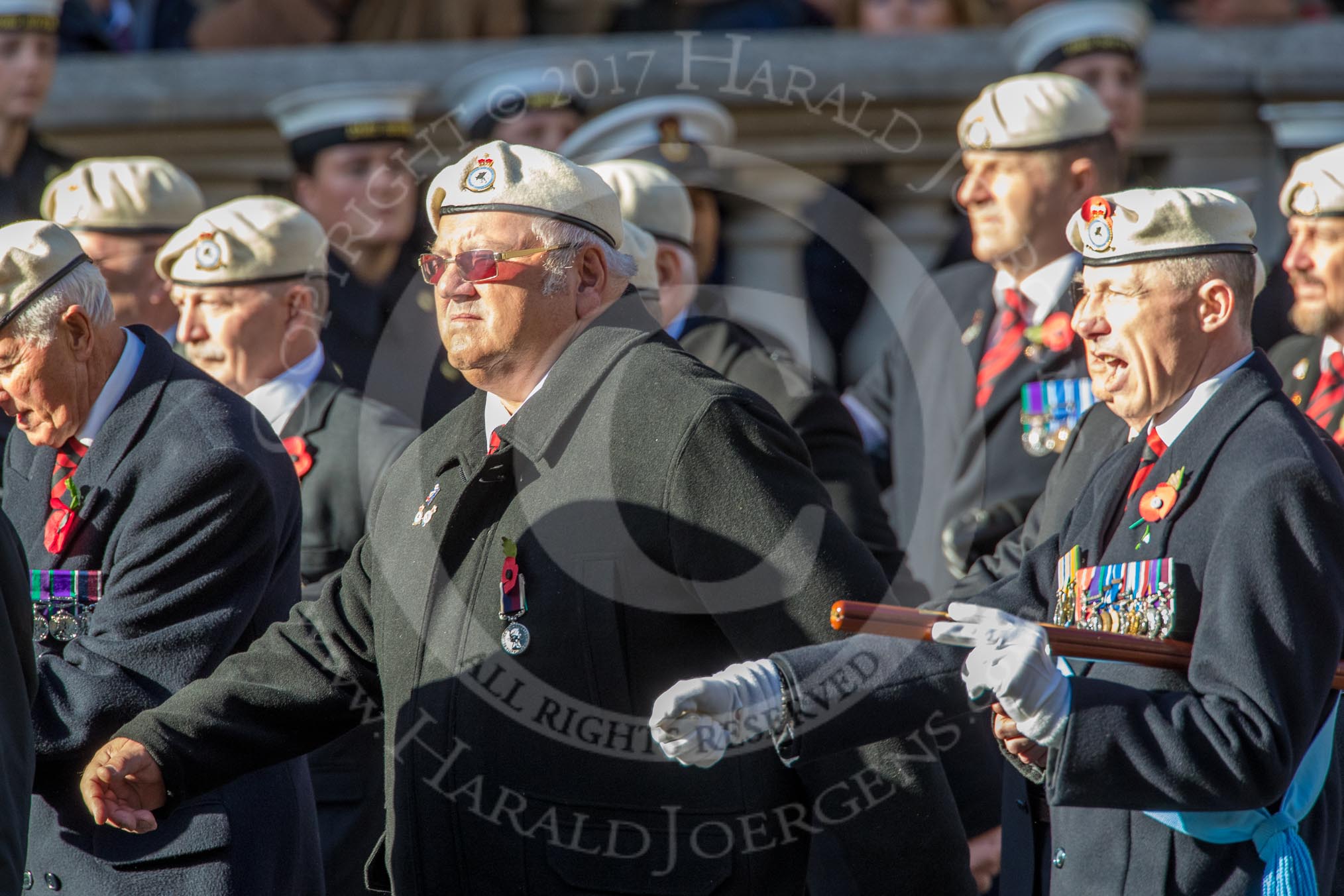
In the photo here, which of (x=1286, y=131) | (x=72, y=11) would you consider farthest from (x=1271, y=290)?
(x=72, y=11)

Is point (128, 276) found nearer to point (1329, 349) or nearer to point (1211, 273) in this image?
point (1329, 349)

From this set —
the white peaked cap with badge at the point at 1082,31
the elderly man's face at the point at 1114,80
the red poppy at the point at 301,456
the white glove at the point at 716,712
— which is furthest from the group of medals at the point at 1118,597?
the white peaked cap with badge at the point at 1082,31

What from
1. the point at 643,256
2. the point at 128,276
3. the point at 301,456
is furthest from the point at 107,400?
the point at 128,276

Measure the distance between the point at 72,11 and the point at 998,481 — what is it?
535cm

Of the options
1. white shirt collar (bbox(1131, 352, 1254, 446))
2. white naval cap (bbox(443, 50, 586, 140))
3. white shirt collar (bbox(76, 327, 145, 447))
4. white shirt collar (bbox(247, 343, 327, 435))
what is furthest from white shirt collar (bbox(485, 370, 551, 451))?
white naval cap (bbox(443, 50, 586, 140))

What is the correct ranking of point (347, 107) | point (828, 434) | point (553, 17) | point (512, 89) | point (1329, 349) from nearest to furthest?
point (828, 434) < point (1329, 349) < point (512, 89) < point (347, 107) < point (553, 17)

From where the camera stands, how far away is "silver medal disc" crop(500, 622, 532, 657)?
11.8 feet

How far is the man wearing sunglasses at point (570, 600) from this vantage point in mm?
3525

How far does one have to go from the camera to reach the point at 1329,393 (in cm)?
543

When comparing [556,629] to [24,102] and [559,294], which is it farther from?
[24,102]

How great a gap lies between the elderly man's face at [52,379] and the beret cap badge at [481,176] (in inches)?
39.2

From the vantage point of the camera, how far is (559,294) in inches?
151

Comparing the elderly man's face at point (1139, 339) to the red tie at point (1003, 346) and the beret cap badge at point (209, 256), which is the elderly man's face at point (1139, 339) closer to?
the red tie at point (1003, 346)

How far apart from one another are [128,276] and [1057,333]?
2.78 meters
